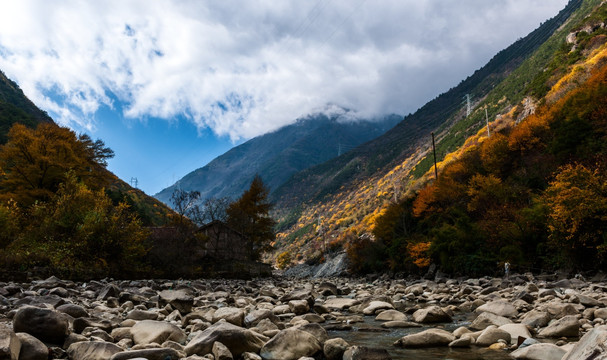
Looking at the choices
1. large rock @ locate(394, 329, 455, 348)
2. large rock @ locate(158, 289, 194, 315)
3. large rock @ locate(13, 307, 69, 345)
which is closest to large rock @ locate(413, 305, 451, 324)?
large rock @ locate(394, 329, 455, 348)

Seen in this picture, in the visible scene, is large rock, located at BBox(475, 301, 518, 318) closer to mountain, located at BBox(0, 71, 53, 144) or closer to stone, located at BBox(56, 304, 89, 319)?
stone, located at BBox(56, 304, 89, 319)

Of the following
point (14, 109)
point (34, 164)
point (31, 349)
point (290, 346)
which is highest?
point (14, 109)

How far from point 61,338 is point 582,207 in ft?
64.4

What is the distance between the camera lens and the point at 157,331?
5.61 metres

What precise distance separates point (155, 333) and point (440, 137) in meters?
130

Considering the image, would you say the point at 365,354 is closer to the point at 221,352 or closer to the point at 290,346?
the point at 290,346

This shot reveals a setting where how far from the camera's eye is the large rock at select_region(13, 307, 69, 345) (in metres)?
4.77

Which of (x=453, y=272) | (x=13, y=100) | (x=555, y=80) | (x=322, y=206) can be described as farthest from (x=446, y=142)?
(x=13, y=100)

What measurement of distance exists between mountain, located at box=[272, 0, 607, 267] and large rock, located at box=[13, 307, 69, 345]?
2825 cm

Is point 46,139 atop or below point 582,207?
atop

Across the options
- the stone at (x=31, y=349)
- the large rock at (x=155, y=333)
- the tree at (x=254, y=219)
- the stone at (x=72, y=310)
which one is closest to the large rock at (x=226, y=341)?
the large rock at (x=155, y=333)

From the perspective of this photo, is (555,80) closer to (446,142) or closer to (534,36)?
(446,142)

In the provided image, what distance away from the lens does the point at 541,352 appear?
461 cm

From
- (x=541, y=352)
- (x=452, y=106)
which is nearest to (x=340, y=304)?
(x=541, y=352)
